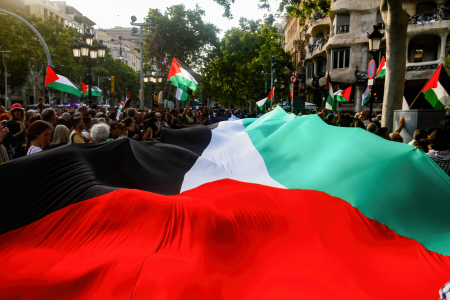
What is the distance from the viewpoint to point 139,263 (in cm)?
341

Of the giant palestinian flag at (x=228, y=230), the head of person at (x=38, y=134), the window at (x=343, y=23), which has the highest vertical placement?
the window at (x=343, y=23)

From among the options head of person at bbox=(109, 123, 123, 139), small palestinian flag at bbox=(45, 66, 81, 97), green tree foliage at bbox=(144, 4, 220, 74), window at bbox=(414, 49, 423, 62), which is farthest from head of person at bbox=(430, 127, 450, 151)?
green tree foliage at bbox=(144, 4, 220, 74)

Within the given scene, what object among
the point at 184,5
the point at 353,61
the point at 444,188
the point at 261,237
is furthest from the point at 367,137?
the point at 184,5

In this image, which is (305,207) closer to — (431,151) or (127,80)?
(431,151)

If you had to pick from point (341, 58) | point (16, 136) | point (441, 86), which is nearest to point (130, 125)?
point (16, 136)

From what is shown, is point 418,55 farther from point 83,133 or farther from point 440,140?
point 83,133

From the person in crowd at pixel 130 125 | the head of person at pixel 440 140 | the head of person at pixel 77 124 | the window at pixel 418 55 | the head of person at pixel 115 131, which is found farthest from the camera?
the window at pixel 418 55

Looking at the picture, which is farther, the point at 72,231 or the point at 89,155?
the point at 89,155

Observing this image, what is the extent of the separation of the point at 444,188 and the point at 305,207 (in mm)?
1605

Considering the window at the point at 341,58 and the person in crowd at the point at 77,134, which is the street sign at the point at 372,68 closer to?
the person in crowd at the point at 77,134

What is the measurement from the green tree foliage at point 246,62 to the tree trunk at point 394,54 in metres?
42.1

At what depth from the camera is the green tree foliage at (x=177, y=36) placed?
5028 cm

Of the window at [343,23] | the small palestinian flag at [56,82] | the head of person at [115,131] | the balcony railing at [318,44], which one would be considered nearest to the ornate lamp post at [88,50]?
the small palestinian flag at [56,82]

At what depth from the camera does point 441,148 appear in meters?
6.69
